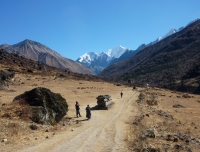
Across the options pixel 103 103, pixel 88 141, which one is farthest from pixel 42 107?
pixel 103 103

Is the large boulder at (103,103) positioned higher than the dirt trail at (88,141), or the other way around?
the large boulder at (103,103)

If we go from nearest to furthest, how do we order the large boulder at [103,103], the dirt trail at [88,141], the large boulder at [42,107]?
1. the dirt trail at [88,141]
2. the large boulder at [42,107]
3. the large boulder at [103,103]

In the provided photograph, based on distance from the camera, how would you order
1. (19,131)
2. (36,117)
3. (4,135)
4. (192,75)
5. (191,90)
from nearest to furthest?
(4,135)
(19,131)
(36,117)
(191,90)
(192,75)

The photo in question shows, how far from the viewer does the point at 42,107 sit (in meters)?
23.2

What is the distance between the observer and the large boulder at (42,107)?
2188 centimetres

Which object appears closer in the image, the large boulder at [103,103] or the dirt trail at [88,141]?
the dirt trail at [88,141]

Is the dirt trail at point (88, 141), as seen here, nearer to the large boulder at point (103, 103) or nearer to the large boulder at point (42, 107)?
the large boulder at point (42, 107)

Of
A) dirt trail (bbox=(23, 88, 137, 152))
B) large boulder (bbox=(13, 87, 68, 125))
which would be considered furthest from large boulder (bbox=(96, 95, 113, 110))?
dirt trail (bbox=(23, 88, 137, 152))

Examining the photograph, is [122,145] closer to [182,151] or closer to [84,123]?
[182,151]

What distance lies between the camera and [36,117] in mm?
21578

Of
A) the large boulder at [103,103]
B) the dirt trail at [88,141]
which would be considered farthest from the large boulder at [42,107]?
the large boulder at [103,103]

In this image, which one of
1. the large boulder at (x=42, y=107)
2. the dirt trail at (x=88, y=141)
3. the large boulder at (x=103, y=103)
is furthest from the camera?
the large boulder at (x=103, y=103)

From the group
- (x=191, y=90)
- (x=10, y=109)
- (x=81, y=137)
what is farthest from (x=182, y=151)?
(x=191, y=90)

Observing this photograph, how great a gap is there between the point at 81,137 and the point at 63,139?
1.59 metres
